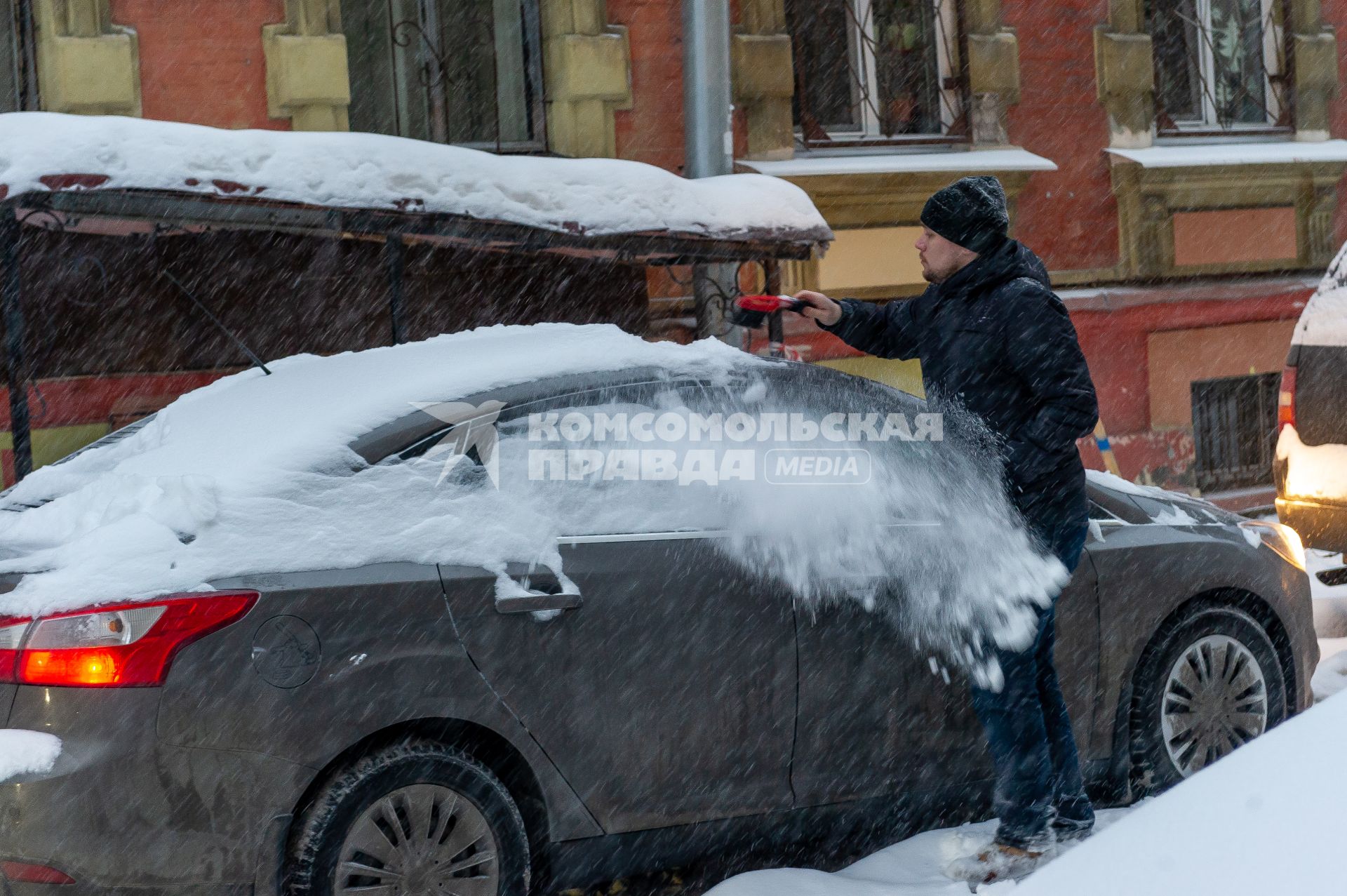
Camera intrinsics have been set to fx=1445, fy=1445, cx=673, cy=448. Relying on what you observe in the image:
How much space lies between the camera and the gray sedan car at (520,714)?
2936mm

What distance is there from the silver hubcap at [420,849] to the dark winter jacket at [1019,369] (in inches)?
68.0

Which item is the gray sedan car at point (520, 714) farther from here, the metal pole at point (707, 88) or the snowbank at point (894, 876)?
the metal pole at point (707, 88)

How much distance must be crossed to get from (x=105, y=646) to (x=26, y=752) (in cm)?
25

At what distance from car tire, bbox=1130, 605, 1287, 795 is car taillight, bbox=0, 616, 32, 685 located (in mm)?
3067

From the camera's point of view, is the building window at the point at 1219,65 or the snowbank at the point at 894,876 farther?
the building window at the point at 1219,65

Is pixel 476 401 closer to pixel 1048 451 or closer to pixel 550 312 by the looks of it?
pixel 1048 451

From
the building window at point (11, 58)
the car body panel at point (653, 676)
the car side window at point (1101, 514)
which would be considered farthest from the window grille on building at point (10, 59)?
the car side window at point (1101, 514)

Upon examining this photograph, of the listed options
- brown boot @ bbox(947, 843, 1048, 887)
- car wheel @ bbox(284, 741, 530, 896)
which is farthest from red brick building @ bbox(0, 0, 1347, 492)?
A: brown boot @ bbox(947, 843, 1048, 887)

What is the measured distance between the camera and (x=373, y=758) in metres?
3.19

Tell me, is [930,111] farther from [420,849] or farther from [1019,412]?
[420,849]

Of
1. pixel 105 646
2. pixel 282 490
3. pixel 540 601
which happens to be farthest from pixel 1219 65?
pixel 105 646

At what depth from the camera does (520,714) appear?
3.34 metres

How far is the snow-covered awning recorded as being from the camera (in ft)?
17.1

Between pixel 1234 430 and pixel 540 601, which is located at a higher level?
pixel 540 601
